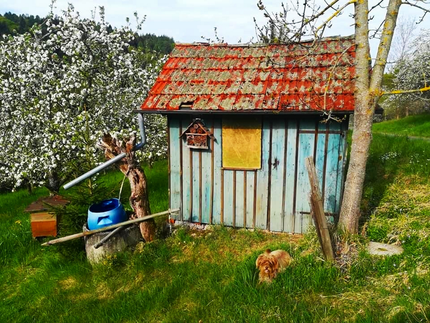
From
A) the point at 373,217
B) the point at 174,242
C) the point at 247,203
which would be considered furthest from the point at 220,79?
the point at 373,217

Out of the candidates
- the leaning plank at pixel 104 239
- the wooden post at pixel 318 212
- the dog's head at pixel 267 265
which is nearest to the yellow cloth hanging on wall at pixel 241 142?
the wooden post at pixel 318 212

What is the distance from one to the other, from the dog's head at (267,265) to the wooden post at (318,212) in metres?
0.76

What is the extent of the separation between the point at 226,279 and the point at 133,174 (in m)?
2.64

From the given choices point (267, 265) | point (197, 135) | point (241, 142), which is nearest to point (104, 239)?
point (197, 135)

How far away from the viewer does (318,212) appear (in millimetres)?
4512

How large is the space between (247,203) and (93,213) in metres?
2.99

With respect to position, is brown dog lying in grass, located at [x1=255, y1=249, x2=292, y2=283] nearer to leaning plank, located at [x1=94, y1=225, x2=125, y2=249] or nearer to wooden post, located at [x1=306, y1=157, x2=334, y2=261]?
wooden post, located at [x1=306, y1=157, x2=334, y2=261]

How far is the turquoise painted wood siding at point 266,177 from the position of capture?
6.01 m

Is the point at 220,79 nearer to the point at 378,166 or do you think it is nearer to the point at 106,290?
the point at 106,290

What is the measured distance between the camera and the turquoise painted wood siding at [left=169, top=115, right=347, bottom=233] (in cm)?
601

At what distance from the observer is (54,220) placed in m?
6.89

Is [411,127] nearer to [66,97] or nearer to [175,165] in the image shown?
[175,165]

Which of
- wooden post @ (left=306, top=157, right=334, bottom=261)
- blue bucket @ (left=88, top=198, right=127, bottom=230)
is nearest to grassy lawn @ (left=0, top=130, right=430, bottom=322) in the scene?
wooden post @ (left=306, top=157, right=334, bottom=261)

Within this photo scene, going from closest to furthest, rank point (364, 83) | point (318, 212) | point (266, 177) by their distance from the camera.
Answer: point (318, 212), point (364, 83), point (266, 177)
